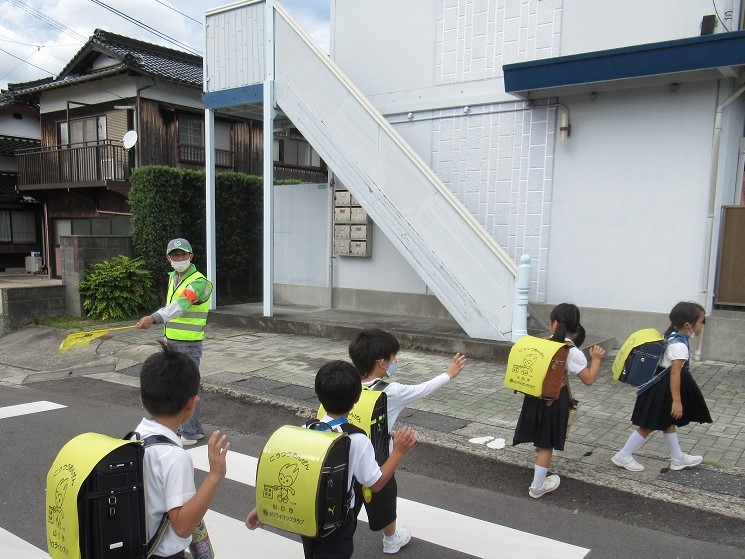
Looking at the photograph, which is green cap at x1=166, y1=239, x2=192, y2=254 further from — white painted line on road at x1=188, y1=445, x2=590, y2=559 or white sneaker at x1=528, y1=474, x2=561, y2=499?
white sneaker at x1=528, y1=474, x2=561, y2=499

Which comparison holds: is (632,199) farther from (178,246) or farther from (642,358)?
(178,246)

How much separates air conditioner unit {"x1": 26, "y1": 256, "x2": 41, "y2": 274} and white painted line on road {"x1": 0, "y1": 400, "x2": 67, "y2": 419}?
654 inches

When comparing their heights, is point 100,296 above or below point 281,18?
below

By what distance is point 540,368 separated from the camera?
3.84 m

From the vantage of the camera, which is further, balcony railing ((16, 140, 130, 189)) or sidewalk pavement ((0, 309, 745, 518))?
balcony railing ((16, 140, 130, 189))

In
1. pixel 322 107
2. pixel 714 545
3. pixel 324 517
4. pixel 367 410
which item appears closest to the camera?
pixel 324 517

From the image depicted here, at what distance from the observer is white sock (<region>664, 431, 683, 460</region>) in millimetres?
4477

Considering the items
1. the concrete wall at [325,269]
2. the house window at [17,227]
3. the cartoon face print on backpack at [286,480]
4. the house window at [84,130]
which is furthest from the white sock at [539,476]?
the house window at [17,227]

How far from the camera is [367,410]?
114 inches

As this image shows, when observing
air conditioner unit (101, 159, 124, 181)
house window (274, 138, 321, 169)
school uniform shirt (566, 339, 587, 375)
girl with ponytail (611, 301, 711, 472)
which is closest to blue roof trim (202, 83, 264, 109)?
air conditioner unit (101, 159, 124, 181)

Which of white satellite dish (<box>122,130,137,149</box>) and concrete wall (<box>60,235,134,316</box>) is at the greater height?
white satellite dish (<box>122,130,137,149</box>)

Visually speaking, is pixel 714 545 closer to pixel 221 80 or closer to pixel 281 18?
pixel 281 18

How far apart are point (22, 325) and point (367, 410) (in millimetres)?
10698

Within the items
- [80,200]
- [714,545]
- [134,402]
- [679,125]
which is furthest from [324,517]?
[80,200]
